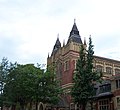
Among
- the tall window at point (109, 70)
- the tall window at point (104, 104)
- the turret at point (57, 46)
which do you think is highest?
the turret at point (57, 46)

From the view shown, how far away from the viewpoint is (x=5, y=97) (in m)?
54.4

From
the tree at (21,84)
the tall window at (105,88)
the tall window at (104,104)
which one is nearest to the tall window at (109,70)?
the tall window at (105,88)

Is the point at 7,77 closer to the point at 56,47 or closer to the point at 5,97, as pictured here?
the point at 5,97

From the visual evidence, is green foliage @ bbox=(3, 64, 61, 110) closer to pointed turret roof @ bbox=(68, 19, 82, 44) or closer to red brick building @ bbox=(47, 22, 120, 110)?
red brick building @ bbox=(47, 22, 120, 110)

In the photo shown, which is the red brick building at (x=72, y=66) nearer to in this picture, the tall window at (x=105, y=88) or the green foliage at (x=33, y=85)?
the tall window at (x=105, y=88)

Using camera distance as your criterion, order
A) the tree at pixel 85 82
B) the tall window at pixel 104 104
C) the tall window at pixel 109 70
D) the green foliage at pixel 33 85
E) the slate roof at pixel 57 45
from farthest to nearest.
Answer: the slate roof at pixel 57 45 → the tall window at pixel 109 70 → the tall window at pixel 104 104 → the green foliage at pixel 33 85 → the tree at pixel 85 82

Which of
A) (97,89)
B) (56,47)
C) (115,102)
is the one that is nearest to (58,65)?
(56,47)

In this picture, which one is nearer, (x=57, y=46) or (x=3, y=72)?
(x=3, y=72)

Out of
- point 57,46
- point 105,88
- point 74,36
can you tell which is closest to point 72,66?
point 74,36

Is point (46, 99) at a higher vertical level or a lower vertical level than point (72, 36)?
lower

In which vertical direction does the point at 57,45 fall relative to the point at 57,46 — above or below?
above

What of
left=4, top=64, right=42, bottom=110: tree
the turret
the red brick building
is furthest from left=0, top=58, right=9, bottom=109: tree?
the turret

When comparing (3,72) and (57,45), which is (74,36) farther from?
(3,72)

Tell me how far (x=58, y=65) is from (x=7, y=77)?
735 inches
